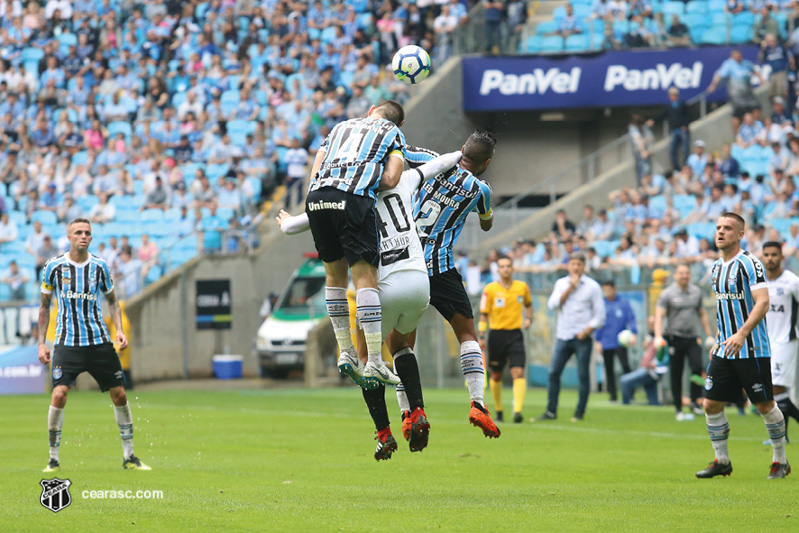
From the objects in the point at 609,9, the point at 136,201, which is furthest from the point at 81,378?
the point at 609,9

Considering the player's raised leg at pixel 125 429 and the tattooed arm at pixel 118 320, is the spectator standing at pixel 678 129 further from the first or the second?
the player's raised leg at pixel 125 429

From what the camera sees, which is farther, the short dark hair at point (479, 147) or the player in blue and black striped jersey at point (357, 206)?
the short dark hair at point (479, 147)

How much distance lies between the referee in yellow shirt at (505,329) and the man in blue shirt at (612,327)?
134 inches

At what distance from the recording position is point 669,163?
27141mm

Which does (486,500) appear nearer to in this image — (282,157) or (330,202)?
(330,202)

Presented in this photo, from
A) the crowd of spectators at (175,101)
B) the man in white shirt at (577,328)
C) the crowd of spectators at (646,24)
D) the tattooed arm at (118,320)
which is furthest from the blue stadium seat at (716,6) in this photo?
the tattooed arm at (118,320)

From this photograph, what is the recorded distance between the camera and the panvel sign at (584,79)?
1187 inches

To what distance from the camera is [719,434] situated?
11.3 meters

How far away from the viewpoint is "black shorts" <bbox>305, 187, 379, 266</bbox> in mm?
8273

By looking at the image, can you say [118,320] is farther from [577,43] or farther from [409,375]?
[577,43]

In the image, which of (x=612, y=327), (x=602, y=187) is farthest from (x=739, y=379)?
(x=602, y=187)

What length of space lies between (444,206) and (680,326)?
9456 millimetres

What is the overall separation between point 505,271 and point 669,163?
10.9 metres

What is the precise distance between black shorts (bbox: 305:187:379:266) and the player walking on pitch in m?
6.52
